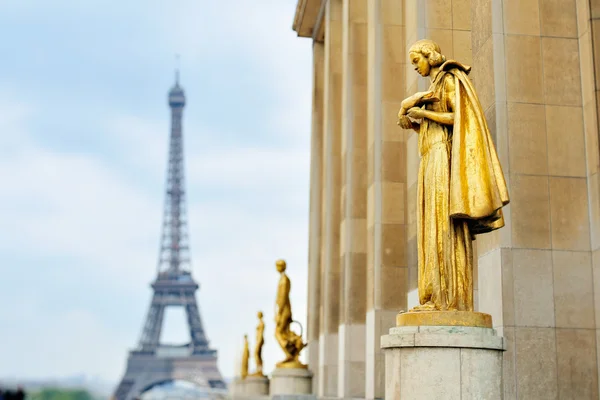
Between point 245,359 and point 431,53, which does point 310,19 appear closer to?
point 245,359

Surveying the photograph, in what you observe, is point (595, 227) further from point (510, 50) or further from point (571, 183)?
point (510, 50)

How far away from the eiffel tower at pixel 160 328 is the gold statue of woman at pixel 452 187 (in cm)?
8841

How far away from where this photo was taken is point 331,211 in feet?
95.3

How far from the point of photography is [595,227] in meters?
12.8

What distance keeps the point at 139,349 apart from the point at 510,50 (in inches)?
3840

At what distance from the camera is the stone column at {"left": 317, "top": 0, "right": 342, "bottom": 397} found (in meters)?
27.2

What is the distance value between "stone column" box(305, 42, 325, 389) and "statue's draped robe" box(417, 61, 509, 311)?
20512 mm

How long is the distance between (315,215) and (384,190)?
492 inches

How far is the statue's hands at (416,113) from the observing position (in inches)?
407

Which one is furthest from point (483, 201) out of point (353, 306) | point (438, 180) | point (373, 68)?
point (353, 306)

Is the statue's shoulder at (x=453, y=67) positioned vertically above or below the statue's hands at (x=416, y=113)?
above

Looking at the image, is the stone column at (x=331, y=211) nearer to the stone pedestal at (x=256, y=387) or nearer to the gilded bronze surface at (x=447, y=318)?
the stone pedestal at (x=256, y=387)

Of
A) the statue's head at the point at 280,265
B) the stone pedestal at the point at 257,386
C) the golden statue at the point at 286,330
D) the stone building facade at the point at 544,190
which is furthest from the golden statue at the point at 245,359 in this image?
the stone building facade at the point at 544,190

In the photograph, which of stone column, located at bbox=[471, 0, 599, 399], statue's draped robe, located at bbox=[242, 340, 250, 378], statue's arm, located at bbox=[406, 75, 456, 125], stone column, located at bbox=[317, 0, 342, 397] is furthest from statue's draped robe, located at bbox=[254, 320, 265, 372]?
statue's arm, located at bbox=[406, 75, 456, 125]
